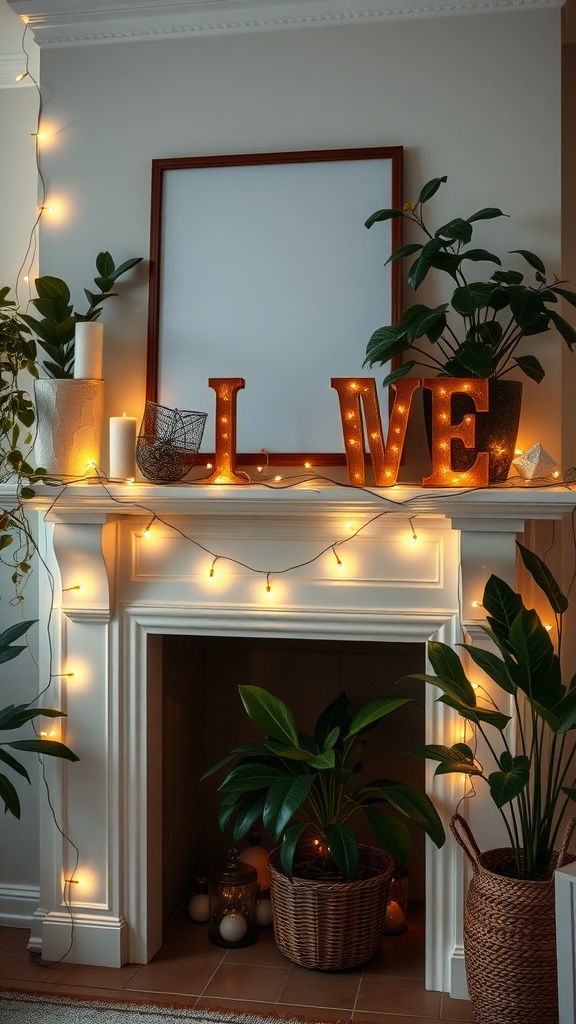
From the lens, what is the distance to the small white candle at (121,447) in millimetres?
2619

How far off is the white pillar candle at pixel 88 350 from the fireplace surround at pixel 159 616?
33cm

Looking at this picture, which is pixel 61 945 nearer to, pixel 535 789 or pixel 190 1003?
pixel 190 1003

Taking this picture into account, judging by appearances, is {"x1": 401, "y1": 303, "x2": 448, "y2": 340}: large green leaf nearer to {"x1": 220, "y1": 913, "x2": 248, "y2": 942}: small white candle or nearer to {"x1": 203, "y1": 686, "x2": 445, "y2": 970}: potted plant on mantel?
{"x1": 203, "y1": 686, "x2": 445, "y2": 970}: potted plant on mantel

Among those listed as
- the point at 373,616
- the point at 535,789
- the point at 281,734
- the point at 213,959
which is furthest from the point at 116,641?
the point at 535,789

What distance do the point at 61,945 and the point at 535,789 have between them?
1.46m

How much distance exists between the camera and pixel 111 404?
282cm

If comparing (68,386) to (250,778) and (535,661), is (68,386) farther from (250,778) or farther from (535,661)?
(535,661)

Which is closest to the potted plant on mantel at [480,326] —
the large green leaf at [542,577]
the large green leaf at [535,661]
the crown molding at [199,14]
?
the large green leaf at [542,577]

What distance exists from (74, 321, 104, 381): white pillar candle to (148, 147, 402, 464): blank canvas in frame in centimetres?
18

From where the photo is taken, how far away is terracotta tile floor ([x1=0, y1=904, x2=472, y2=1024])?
248cm

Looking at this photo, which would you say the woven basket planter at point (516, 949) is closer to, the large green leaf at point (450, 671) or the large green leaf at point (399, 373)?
the large green leaf at point (450, 671)

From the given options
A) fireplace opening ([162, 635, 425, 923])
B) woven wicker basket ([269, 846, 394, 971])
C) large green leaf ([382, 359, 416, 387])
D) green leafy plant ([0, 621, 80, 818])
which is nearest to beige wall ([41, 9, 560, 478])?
large green leaf ([382, 359, 416, 387])

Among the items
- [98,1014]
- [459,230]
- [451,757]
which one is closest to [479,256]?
[459,230]

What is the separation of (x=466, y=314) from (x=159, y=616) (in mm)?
1214
